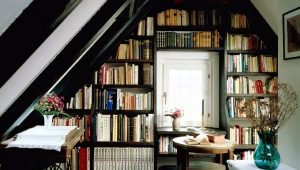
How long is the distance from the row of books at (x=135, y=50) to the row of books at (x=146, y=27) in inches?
3.6

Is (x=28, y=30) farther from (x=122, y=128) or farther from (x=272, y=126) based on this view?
(x=122, y=128)

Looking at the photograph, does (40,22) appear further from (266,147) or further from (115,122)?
(115,122)

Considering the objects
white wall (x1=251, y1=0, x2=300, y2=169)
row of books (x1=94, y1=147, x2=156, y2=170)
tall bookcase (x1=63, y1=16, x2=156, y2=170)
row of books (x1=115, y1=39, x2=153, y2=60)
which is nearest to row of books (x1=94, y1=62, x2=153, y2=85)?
tall bookcase (x1=63, y1=16, x2=156, y2=170)

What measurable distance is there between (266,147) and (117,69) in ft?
8.04

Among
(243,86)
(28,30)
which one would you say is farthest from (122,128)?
(28,30)

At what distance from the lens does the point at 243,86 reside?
4.48 metres

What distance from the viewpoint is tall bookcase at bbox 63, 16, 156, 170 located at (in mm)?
4316

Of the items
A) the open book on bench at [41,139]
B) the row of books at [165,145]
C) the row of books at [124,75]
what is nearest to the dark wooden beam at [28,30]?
the open book on bench at [41,139]

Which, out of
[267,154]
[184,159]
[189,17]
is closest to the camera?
[267,154]

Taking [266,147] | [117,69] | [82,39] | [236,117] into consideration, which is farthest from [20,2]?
[236,117]

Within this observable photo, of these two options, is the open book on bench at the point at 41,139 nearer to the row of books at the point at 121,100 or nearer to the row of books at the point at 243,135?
the row of books at the point at 121,100

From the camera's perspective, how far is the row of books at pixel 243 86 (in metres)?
4.46

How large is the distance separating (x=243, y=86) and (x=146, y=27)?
148cm

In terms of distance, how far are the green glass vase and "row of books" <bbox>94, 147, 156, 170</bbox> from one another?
215 centimetres
